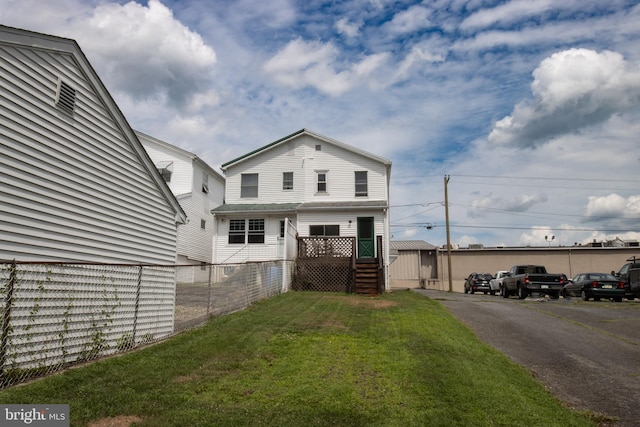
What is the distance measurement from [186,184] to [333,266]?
10.4m

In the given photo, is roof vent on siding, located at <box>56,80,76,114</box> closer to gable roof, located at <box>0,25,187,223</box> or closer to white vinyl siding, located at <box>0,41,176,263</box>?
white vinyl siding, located at <box>0,41,176,263</box>

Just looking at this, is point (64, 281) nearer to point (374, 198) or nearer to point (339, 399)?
point (339, 399)

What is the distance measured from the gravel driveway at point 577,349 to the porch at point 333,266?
12.4 feet

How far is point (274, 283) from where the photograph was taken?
16.8 meters

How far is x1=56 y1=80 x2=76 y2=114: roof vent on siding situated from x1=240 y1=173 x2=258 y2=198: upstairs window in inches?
669

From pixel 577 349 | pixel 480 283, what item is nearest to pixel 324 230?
pixel 577 349

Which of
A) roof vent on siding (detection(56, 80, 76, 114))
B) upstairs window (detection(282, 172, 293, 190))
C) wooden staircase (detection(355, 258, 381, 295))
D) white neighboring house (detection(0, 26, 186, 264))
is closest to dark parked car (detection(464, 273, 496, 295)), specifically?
wooden staircase (detection(355, 258, 381, 295))

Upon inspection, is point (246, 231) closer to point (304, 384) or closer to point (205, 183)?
point (205, 183)

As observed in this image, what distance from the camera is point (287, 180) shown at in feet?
81.5

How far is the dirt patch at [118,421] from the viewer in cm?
455

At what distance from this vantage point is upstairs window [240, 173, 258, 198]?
82.1 ft

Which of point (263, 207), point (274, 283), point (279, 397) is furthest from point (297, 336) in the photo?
point (263, 207)

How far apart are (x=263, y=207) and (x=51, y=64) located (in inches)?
647

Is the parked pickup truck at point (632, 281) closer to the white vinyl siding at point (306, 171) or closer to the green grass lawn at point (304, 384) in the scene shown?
the white vinyl siding at point (306, 171)
